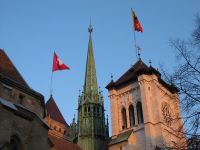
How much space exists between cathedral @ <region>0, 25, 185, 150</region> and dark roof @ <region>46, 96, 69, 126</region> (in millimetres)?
182

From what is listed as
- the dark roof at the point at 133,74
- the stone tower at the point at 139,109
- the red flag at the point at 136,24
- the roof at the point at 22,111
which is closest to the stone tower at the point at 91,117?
the stone tower at the point at 139,109

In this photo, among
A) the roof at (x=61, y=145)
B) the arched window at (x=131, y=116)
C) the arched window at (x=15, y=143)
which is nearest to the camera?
the arched window at (x=15, y=143)

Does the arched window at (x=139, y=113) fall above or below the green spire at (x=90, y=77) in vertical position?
below

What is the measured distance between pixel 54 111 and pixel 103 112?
9.58 m

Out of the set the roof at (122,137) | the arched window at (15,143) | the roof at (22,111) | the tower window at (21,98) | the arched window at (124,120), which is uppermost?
the arched window at (124,120)

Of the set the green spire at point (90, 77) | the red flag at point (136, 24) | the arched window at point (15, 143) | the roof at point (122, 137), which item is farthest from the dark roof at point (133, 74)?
the arched window at point (15, 143)

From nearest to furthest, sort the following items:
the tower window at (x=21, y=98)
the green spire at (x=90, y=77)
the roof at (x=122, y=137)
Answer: the tower window at (x=21, y=98)
the roof at (x=122, y=137)
the green spire at (x=90, y=77)

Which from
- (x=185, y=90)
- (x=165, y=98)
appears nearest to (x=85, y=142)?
(x=165, y=98)

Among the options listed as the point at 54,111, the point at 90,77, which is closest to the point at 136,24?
the point at 90,77

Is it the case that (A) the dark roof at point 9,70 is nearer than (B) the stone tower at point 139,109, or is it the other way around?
(A) the dark roof at point 9,70

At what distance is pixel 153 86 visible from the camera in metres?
33.6

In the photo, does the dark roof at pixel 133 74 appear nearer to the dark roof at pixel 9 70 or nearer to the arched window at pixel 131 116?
the arched window at pixel 131 116

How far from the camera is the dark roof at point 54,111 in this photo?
148ft

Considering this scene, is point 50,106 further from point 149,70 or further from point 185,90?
point 185,90
